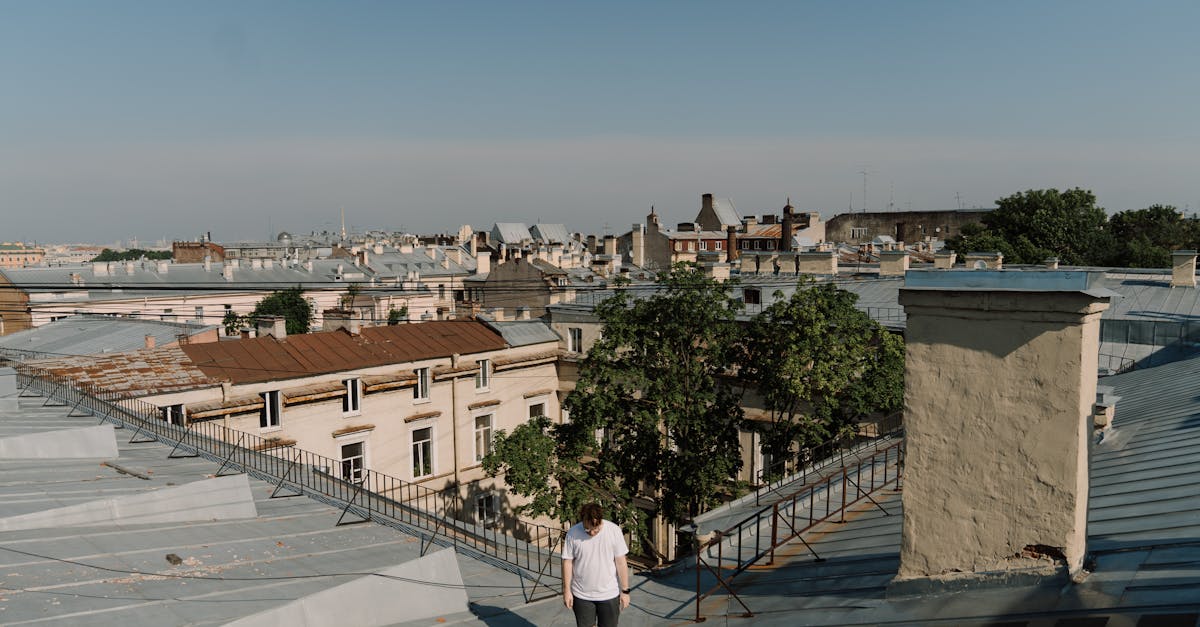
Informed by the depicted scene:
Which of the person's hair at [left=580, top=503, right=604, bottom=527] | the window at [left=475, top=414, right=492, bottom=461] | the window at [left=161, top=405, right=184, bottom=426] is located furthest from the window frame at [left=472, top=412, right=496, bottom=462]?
the person's hair at [left=580, top=503, right=604, bottom=527]

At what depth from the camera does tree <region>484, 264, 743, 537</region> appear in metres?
18.3

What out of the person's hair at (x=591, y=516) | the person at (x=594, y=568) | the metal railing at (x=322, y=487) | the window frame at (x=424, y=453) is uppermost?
the person's hair at (x=591, y=516)

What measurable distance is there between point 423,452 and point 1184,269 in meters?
23.6

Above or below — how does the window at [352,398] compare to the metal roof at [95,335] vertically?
below

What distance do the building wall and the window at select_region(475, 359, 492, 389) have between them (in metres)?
62.6

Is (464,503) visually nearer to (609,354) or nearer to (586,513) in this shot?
(609,354)

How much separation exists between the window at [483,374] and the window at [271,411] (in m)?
6.94

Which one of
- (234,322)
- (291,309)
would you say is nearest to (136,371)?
(234,322)

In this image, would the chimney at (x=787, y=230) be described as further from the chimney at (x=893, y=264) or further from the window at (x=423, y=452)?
→ the window at (x=423, y=452)

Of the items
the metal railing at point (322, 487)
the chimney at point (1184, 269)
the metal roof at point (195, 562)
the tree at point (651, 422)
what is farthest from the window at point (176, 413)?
the chimney at point (1184, 269)

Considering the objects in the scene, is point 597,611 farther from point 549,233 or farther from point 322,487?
point 549,233

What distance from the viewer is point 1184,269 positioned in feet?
78.9

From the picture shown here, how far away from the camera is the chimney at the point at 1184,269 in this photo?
23875 millimetres

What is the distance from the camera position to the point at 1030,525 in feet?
16.9
